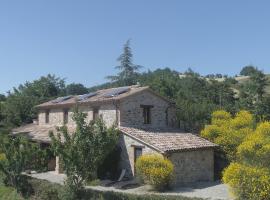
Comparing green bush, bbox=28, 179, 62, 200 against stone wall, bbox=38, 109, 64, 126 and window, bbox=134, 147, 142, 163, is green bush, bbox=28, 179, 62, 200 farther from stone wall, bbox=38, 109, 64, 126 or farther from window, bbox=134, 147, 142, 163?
stone wall, bbox=38, 109, 64, 126

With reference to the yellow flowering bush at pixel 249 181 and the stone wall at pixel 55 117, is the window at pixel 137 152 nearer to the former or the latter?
the yellow flowering bush at pixel 249 181

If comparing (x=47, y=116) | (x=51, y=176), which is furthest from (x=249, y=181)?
(x=47, y=116)

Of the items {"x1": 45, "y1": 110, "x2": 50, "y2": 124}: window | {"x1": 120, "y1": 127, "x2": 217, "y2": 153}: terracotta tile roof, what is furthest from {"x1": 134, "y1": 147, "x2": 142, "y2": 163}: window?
{"x1": 45, "y1": 110, "x2": 50, "y2": 124}: window

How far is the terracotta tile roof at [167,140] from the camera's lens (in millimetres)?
24250

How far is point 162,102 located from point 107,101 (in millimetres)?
4657

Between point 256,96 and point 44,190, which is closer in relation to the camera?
point 44,190

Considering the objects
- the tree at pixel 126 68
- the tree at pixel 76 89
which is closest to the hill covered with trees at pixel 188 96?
the tree at pixel 126 68

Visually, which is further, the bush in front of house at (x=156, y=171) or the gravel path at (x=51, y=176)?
the gravel path at (x=51, y=176)

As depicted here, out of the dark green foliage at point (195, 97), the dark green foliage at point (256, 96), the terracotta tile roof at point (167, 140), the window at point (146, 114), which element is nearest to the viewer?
the terracotta tile roof at point (167, 140)

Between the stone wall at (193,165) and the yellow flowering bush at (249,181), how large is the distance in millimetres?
5756

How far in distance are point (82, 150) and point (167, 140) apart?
7165mm

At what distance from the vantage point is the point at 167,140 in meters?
25.7

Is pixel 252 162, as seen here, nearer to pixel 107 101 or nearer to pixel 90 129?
pixel 90 129

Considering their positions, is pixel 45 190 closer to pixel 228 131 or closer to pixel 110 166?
pixel 110 166
